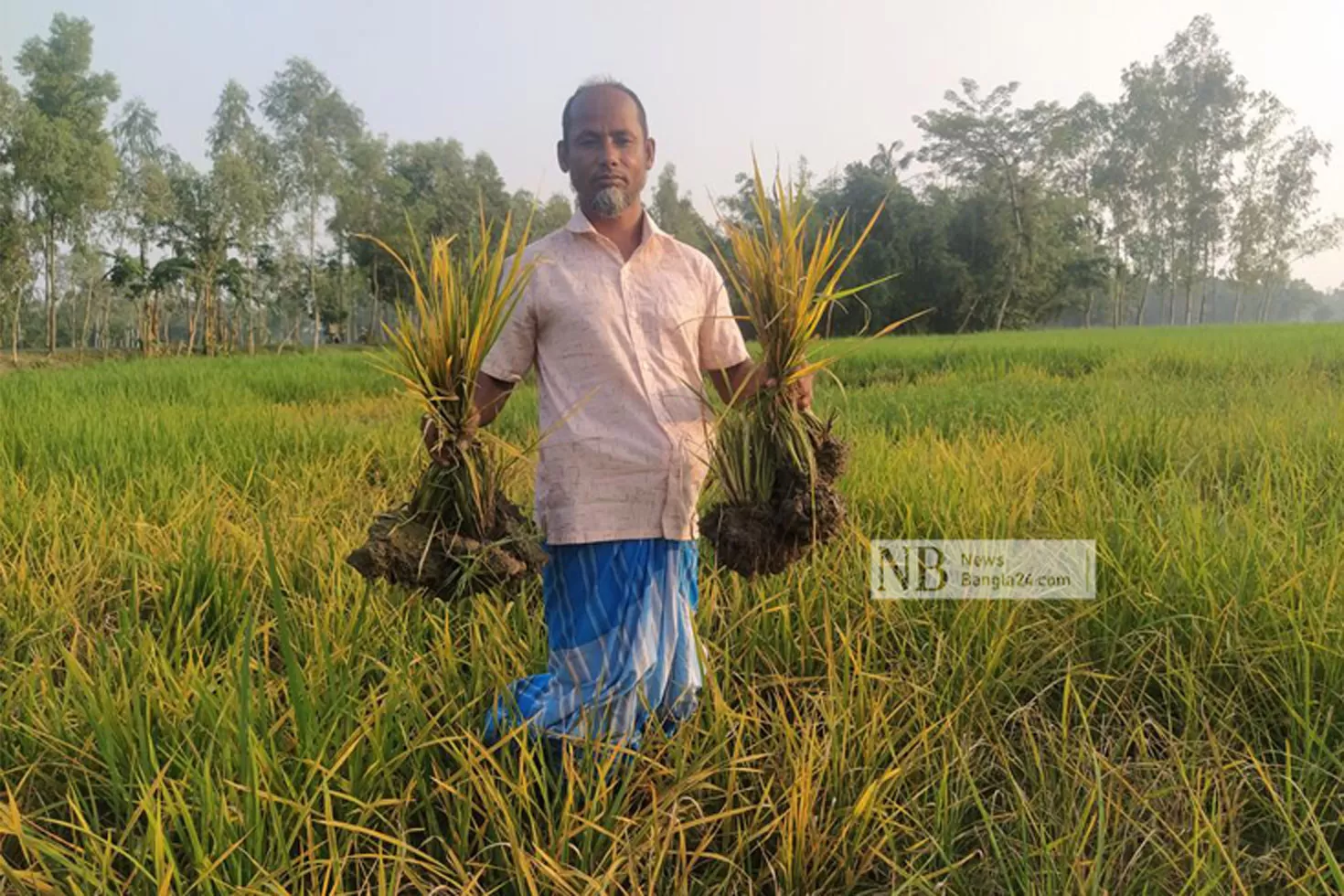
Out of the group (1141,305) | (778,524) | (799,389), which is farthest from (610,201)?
(1141,305)

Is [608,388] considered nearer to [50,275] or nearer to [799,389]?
[799,389]

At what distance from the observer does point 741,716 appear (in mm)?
1448

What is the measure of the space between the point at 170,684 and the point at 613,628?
39.4 inches

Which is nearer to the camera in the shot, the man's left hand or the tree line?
the man's left hand

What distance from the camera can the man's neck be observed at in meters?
1.46

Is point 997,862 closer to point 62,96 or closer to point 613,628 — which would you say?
point 613,628

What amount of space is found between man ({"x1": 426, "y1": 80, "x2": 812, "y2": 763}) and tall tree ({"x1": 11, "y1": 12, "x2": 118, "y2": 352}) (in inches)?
920

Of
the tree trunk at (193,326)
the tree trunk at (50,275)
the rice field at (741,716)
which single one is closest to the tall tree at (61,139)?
the tree trunk at (50,275)

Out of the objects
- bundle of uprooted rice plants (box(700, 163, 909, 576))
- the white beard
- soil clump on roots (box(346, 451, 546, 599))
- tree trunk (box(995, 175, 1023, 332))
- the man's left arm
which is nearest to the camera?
soil clump on roots (box(346, 451, 546, 599))

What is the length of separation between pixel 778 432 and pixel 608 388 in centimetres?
33

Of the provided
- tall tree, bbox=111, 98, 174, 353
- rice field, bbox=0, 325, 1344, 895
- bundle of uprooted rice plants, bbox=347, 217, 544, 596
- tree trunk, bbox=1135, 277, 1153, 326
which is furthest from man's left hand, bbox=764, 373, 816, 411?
tree trunk, bbox=1135, 277, 1153, 326

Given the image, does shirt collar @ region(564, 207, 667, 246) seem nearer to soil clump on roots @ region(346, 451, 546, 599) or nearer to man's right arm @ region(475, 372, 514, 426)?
man's right arm @ region(475, 372, 514, 426)

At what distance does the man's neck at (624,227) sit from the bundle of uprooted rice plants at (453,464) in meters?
0.24

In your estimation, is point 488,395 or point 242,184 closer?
point 488,395
